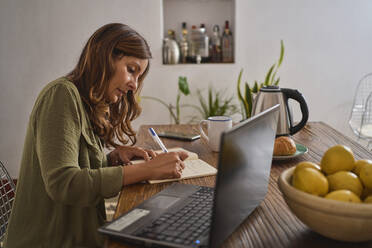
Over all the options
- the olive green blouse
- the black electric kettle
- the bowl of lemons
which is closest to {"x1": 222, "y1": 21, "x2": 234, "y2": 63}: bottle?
the black electric kettle

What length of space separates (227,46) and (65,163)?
2605mm

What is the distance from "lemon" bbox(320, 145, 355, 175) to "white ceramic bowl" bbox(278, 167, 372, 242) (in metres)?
0.10

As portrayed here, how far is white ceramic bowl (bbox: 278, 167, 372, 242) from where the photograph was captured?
664mm

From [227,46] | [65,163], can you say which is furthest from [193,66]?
[65,163]

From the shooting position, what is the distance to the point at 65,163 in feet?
3.20

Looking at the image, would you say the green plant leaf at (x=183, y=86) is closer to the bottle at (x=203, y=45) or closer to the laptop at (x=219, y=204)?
the bottle at (x=203, y=45)

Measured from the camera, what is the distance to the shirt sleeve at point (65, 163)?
965mm

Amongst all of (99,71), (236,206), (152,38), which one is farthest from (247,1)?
(236,206)

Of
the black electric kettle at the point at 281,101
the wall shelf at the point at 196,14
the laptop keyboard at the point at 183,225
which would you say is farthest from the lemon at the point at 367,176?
the wall shelf at the point at 196,14

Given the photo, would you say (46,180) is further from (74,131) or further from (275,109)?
(275,109)

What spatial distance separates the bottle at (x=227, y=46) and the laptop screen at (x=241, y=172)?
2.51 metres

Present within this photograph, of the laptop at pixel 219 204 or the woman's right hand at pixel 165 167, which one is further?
the woman's right hand at pixel 165 167

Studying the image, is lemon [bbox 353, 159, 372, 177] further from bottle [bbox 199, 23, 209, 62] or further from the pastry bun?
bottle [bbox 199, 23, 209, 62]

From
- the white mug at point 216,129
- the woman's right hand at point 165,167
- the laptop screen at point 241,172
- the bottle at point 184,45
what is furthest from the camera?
the bottle at point 184,45
